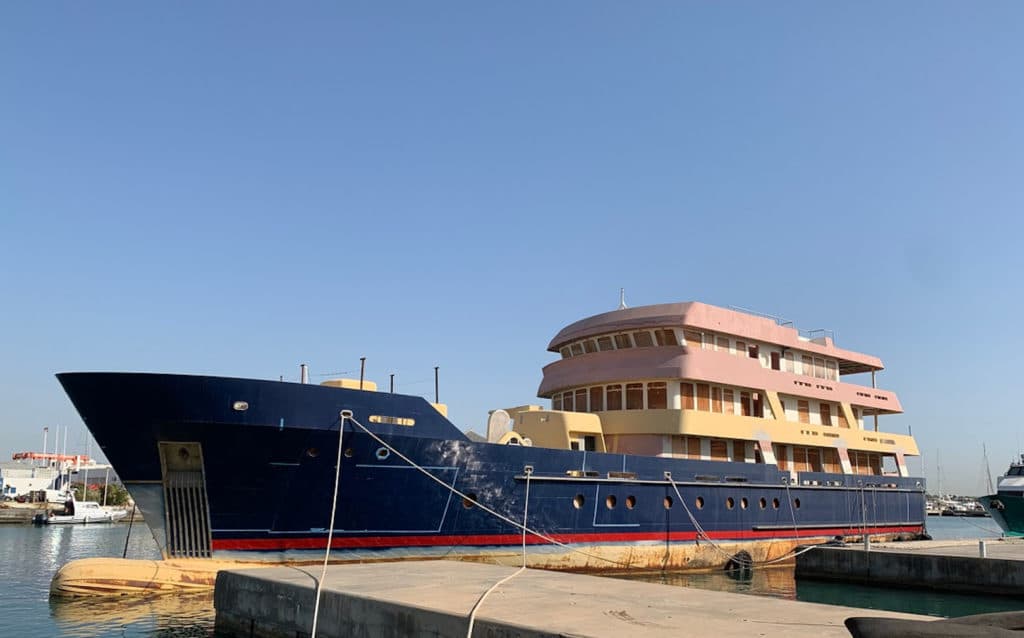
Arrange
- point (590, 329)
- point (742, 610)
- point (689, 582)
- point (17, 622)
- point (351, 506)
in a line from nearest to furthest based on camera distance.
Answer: point (742, 610) → point (17, 622) → point (351, 506) → point (689, 582) → point (590, 329)

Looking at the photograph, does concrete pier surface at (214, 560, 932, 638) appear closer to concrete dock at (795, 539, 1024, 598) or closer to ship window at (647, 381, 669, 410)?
ship window at (647, 381, 669, 410)

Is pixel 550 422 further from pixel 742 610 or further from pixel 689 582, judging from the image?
pixel 742 610

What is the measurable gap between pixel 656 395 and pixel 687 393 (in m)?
0.95

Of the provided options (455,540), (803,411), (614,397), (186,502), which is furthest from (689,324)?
(186,502)

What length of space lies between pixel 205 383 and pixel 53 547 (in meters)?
28.1

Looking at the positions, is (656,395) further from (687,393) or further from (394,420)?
(394,420)

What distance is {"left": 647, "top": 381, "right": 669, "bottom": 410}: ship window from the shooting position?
23.0 m

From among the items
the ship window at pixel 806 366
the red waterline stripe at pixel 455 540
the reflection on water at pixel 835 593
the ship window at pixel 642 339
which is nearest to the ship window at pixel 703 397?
the ship window at pixel 642 339

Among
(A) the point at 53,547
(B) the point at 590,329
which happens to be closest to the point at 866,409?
(B) the point at 590,329

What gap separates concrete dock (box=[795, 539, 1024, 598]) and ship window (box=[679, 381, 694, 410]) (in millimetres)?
5155

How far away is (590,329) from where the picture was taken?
2427 cm

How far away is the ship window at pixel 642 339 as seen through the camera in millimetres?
23609

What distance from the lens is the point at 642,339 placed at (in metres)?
23.8

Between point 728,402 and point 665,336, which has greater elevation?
point 665,336
